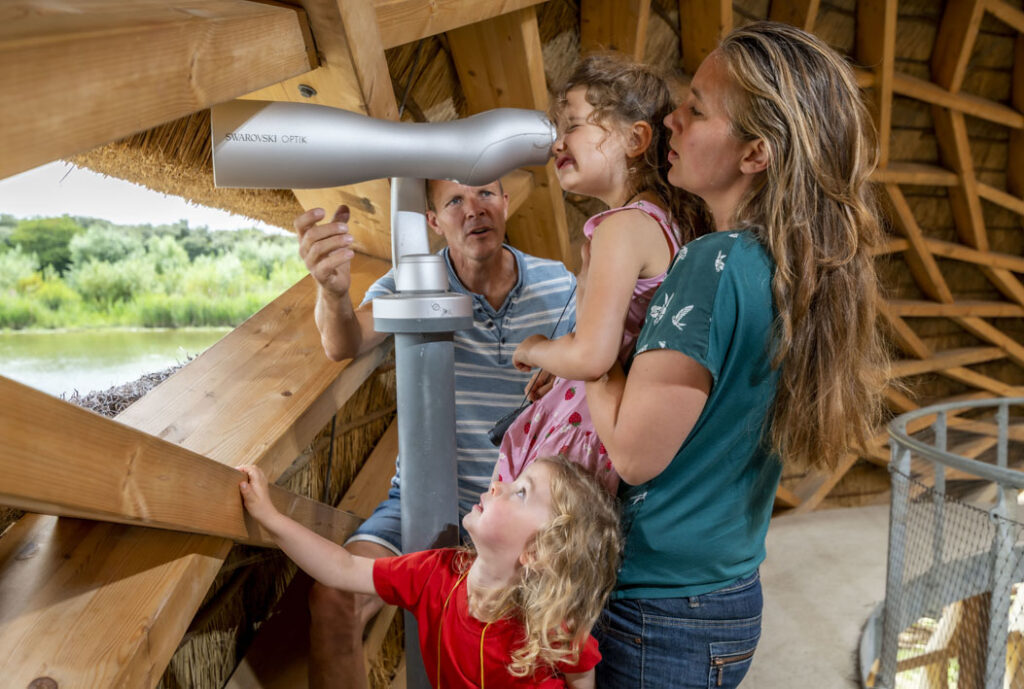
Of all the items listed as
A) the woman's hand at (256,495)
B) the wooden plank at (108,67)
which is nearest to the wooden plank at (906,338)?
the woman's hand at (256,495)

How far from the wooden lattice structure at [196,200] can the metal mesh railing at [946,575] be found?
153 centimetres

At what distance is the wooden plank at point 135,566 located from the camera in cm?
99

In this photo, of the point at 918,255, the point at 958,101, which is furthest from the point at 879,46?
the point at 918,255

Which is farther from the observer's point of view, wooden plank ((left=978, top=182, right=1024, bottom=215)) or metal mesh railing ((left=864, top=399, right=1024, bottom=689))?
wooden plank ((left=978, top=182, right=1024, bottom=215))

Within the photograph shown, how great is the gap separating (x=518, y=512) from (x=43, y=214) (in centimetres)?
106

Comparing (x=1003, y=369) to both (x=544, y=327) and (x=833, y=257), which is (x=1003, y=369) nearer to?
(x=544, y=327)

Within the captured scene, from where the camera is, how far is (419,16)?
5.06ft

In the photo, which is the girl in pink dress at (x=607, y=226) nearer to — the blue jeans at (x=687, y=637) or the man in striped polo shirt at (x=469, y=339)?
the blue jeans at (x=687, y=637)

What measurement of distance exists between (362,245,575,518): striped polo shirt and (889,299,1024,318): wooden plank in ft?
13.1

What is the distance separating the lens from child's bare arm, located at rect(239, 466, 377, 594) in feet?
4.26

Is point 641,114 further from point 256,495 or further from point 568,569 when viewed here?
point 256,495

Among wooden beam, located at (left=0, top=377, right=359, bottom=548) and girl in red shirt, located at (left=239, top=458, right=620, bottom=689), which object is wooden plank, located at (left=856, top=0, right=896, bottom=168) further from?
wooden beam, located at (left=0, top=377, right=359, bottom=548)

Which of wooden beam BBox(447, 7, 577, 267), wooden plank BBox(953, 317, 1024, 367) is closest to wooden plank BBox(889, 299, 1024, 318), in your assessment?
wooden plank BBox(953, 317, 1024, 367)

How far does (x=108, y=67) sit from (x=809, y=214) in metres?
0.78
